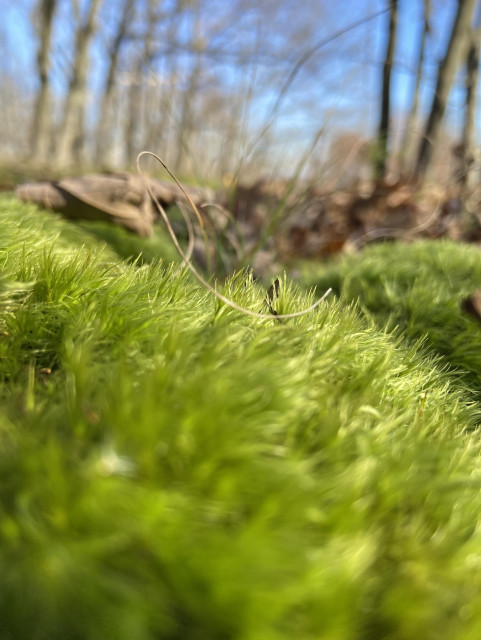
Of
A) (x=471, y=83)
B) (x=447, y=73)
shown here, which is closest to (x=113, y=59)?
(x=471, y=83)

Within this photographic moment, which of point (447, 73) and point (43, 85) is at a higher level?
point (447, 73)

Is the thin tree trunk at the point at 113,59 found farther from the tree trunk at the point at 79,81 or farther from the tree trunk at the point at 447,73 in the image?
the tree trunk at the point at 447,73

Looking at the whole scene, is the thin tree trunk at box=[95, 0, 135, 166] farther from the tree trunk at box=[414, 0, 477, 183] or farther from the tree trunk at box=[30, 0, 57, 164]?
the tree trunk at box=[414, 0, 477, 183]

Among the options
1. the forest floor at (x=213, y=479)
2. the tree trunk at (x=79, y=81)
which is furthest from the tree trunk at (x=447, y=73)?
the tree trunk at (x=79, y=81)

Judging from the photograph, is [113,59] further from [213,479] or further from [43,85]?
[213,479]

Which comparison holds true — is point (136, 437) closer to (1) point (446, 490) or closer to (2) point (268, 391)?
(2) point (268, 391)

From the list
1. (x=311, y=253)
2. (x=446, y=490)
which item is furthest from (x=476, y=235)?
(x=446, y=490)

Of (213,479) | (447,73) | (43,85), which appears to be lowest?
(213,479)

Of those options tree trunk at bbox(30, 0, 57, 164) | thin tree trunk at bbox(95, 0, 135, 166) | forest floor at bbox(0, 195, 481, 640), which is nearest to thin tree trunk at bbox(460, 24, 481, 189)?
forest floor at bbox(0, 195, 481, 640)
